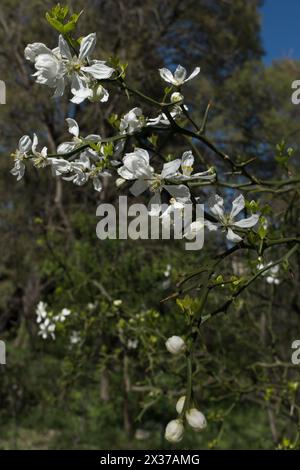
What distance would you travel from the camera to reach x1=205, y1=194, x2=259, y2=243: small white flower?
107 centimetres

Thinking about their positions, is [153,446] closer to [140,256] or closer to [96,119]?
[140,256]

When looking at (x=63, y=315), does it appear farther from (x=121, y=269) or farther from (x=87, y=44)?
(x=87, y=44)

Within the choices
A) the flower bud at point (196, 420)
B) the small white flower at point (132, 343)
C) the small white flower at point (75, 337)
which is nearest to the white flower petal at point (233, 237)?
the flower bud at point (196, 420)

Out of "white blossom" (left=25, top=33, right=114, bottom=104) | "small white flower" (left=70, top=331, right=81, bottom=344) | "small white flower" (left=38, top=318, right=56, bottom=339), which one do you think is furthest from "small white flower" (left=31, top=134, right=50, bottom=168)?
"small white flower" (left=70, top=331, right=81, bottom=344)

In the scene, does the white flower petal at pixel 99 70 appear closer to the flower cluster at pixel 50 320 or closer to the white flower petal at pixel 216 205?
the white flower petal at pixel 216 205

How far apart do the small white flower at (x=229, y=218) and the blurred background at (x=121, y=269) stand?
119 cm

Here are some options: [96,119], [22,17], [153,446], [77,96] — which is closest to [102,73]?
[77,96]

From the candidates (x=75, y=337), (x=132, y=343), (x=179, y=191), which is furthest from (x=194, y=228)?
(x=75, y=337)

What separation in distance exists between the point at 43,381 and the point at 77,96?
553 centimetres

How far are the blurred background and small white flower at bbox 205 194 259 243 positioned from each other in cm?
119

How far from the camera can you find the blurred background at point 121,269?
362 centimetres

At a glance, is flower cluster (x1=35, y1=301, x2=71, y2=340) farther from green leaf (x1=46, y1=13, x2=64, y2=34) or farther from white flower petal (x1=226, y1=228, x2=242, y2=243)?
green leaf (x1=46, y1=13, x2=64, y2=34)

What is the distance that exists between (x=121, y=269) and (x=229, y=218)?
3.21 metres

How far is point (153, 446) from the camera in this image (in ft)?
17.2
